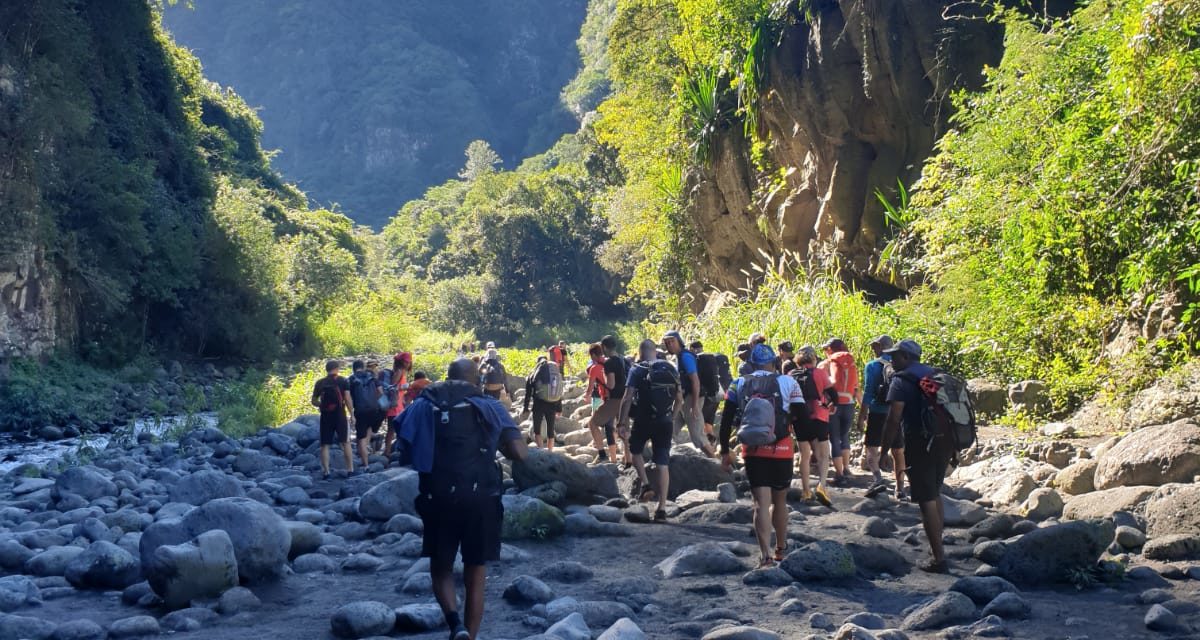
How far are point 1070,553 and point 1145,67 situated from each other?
6.19 m

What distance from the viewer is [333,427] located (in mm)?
14203

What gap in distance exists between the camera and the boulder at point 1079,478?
1047 centimetres

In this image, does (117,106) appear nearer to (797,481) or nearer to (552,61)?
(797,481)

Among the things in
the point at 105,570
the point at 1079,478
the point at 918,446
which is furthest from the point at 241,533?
the point at 1079,478

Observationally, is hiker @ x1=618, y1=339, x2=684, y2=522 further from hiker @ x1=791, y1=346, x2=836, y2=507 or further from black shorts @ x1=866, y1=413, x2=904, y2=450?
→ black shorts @ x1=866, y1=413, x2=904, y2=450

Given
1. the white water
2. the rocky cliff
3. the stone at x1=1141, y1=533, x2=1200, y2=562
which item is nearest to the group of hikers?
the stone at x1=1141, y1=533, x2=1200, y2=562

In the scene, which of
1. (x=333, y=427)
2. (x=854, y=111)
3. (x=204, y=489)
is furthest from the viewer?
(x=854, y=111)

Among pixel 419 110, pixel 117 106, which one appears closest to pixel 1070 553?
pixel 117 106

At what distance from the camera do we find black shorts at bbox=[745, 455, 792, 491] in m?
8.27

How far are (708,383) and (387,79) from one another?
121m

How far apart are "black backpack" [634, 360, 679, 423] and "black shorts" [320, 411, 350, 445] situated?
506 centimetres

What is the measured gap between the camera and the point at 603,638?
638 centimetres

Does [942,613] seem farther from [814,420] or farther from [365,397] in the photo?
[365,397]

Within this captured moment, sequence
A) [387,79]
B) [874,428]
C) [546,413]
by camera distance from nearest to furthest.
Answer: [874,428] → [546,413] → [387,79]
